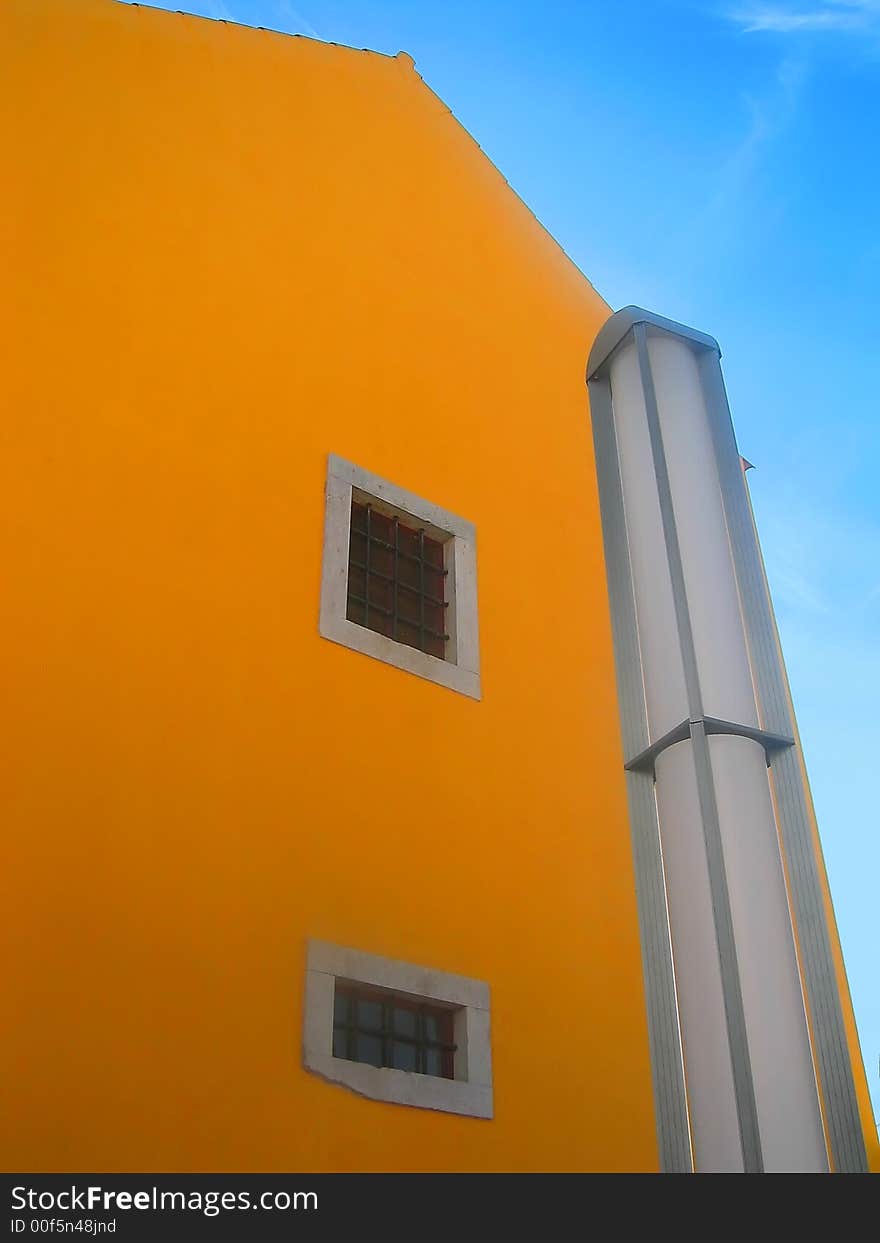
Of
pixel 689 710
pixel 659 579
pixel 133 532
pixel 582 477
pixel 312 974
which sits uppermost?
pixel 582 477

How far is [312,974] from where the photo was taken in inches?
195

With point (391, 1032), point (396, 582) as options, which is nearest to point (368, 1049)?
point (391, 1032)

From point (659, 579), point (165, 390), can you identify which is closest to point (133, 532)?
point (165, 390)

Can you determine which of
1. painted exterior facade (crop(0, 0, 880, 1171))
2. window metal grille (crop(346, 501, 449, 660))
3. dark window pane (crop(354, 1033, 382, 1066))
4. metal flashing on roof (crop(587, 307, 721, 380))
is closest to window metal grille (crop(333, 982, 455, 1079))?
dark window pane (crop(354, 1033, 382, 1066))

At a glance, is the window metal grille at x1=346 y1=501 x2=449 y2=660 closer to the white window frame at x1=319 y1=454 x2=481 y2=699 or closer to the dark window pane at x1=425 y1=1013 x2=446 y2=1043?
the white window frame at x1=319 y1=454 x2=481 y2=699

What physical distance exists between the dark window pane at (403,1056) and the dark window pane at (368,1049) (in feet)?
0.25

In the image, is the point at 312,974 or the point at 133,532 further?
the point at 133,532

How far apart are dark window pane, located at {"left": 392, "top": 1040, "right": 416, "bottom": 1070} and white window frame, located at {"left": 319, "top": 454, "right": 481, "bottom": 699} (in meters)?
1.87

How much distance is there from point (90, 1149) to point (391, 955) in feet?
5.17

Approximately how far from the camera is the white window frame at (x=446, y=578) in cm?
609

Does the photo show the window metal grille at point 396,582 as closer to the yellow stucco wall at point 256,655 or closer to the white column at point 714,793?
the yellow stucco wall at point 256,655

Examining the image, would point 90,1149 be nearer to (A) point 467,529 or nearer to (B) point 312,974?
(B) point 312,974

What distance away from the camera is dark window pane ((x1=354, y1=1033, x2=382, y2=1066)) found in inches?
201

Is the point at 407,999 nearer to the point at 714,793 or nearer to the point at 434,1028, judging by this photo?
the point at 434,1028
